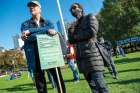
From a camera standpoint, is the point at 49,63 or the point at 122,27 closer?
the point at 49,63

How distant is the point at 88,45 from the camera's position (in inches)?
310

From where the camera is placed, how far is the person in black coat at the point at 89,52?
780 centimetres

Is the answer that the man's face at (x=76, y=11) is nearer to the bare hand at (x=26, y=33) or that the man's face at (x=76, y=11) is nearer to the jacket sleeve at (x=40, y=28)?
the jacket sleeve at (x=40, y=28)

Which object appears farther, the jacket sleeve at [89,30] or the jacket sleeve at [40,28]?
the jacket sleeve at [40,28]

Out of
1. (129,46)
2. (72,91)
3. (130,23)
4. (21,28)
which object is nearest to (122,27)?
(130,23)

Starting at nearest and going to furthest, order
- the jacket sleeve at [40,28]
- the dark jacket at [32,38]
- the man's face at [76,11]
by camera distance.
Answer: the man's face at [76,11]
the dark jacket at [32,38]
the jacket sleeve at [40,28]

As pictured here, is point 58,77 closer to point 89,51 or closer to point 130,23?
point 89,51

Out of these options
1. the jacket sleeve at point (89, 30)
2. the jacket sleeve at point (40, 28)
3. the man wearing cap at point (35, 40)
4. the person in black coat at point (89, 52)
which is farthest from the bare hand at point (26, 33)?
the jacket sleeve at point (89, 30)

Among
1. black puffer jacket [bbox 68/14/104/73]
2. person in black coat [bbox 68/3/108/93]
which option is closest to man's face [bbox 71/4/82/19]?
person in black coat [bbox 68/3/108/93]

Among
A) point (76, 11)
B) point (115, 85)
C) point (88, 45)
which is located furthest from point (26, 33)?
point (115, 85)

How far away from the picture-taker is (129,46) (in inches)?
2958

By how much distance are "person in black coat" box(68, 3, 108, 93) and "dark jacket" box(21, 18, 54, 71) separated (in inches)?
33.6

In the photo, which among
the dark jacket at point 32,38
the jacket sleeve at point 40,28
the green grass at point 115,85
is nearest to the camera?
the dark jacket at point 32,38

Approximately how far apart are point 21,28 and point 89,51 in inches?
69.5
